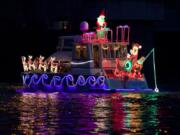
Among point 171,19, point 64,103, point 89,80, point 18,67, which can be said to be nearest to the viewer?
point 64,103

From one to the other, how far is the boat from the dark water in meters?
2.15

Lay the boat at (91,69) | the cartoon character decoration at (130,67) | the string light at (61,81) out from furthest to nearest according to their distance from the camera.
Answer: the cartoon character decoration at (130,67) < the boat at (91,69) < the string light at (61,81)

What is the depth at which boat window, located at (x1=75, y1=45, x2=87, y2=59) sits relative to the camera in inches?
2205

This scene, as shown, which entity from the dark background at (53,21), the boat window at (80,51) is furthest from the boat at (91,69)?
the dark background at (53,21)

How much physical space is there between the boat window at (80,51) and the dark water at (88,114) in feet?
14.3

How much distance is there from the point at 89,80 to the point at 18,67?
3075cm

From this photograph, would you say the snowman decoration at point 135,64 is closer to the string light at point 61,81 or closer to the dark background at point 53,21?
the string light at point 61,81

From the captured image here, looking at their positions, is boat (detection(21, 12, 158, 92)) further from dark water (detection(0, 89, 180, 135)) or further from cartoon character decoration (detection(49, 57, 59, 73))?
dark water (detection(0, 89, 180, 135))

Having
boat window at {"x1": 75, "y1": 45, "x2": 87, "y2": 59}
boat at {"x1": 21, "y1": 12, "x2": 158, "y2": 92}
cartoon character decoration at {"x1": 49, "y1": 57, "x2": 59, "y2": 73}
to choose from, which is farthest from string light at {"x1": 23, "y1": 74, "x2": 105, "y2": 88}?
boat window at {"x1": 75, "y1": 45, "x2": 87, "y2": 59}

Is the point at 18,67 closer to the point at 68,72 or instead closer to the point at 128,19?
the point at 128,19

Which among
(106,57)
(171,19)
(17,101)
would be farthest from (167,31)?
(17,101)

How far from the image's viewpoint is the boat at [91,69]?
5422 cm

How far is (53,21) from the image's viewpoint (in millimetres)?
86688

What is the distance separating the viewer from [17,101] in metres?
45.1
